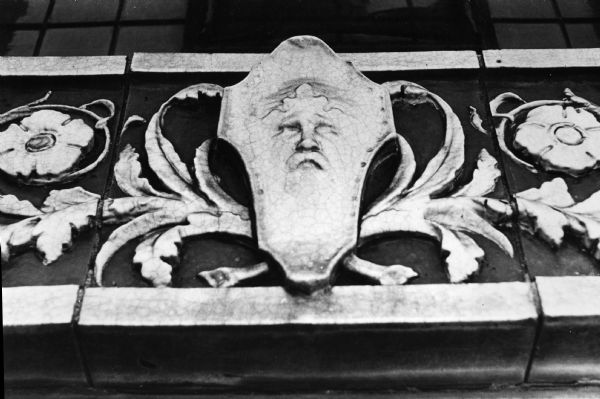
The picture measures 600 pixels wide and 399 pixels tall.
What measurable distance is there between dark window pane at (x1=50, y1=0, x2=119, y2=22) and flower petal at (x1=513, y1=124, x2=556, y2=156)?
1.47 m

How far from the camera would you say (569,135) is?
2.02m

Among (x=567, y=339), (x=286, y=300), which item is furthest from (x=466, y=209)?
(x=286, y=300)

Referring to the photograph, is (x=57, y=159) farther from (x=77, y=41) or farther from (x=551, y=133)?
(x=551, y=133)

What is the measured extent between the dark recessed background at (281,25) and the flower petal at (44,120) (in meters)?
0.50

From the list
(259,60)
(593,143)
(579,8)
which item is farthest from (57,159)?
(579,8)

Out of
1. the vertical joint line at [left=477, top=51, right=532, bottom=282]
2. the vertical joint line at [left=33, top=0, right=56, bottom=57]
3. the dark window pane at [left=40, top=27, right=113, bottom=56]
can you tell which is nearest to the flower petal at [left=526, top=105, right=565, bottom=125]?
the vertical joint line at [left=477, top=51, right=532, bottom=282]

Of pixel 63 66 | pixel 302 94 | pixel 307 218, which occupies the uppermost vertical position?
pixel 63 66

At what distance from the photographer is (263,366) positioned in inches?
65.0

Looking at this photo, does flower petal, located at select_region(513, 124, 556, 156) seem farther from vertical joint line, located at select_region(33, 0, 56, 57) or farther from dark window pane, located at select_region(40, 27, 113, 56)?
vertical joint line, located at select_region(33, 0, 56, 57)

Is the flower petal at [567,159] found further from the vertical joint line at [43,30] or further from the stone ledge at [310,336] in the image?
the vertical joint line at [43,30]

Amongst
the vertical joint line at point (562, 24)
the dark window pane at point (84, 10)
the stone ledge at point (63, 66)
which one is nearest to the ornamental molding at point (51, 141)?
the stone ledge at point (63, 66)

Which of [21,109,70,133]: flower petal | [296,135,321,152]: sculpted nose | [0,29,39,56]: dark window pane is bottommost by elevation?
[296,135,321,152]: sculpted nose

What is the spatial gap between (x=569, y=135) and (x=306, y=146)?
2.36 ft

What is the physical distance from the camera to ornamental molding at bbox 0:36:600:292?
1693mm
